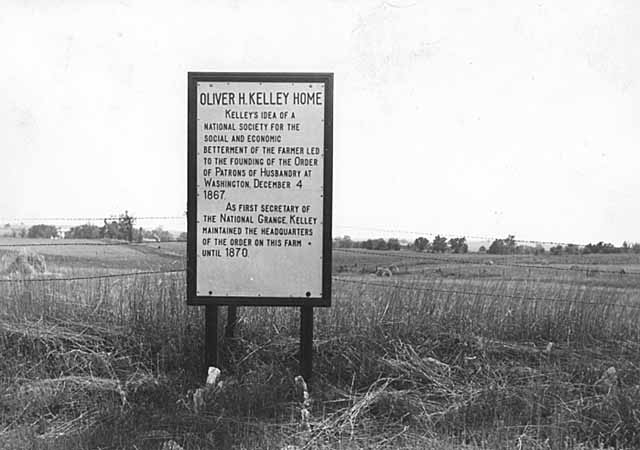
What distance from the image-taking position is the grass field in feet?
16.1

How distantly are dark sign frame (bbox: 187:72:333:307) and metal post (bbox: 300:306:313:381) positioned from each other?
150 millimetres

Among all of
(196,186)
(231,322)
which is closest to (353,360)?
(231,322)

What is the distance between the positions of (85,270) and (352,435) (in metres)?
4.29

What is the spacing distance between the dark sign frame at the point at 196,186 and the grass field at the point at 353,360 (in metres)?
0.66

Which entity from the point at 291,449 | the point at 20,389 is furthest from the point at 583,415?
the point at 20,389

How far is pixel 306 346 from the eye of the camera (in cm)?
588

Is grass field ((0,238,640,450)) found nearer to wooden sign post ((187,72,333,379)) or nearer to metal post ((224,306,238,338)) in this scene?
Result: metal post ((224,306,238,338))

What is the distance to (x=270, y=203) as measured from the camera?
A: 5.80 metres

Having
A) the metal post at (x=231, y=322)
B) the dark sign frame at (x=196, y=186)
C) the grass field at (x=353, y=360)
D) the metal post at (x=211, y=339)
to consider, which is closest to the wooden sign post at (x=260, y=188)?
the dark sign frame at (x=196, y=186)

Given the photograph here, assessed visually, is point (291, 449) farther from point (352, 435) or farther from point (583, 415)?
point (583, 415)

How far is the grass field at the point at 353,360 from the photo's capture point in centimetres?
492

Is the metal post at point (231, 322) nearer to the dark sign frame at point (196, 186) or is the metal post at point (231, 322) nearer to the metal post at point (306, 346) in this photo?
A: the dark sign frame at point (196, 186)

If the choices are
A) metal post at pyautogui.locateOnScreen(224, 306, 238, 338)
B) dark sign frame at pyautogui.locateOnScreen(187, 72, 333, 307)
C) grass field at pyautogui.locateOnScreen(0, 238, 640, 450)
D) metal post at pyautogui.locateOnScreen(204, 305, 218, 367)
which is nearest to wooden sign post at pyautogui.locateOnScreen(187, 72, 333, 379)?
dark sign frame at pyautogui.locateOnScreen(187, 72, 333, 307)

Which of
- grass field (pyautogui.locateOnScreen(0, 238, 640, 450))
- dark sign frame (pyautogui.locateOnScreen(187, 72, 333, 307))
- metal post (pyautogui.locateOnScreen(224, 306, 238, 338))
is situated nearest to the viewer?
grass field (pyautogui.locateOnScreen(0, 238, 640, 450))
